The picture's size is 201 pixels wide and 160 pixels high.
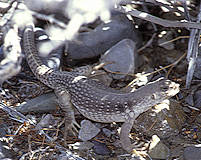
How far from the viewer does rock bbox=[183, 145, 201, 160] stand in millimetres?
3279

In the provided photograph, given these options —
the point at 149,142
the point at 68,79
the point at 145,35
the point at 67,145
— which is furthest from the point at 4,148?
the point at 145,35

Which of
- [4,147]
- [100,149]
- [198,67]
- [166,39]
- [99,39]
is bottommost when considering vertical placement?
[100,149]

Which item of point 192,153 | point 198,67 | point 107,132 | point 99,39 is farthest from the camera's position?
point 99,39

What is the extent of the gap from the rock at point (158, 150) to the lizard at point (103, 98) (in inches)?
10.6

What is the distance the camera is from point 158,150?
3592 millimetres

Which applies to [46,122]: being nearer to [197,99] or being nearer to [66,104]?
[66,104]

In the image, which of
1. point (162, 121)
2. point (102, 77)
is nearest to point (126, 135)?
point (162, 121)

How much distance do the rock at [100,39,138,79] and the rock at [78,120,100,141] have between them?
45.5 inches

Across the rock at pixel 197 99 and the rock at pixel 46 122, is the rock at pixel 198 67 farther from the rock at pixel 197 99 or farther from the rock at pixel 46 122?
the rock at pixel 46 122

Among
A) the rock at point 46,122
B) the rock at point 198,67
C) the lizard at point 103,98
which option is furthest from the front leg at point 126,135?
the rock at point 198,67

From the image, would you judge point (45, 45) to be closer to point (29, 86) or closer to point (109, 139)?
point (29, 86)

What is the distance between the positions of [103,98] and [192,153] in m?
1.29

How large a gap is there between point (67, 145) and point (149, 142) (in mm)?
1084

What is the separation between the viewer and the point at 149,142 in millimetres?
3766
